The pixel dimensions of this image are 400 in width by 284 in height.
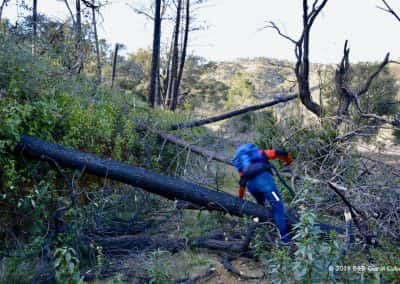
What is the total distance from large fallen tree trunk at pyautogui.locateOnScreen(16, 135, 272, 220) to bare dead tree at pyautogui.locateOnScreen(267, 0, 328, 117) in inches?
190

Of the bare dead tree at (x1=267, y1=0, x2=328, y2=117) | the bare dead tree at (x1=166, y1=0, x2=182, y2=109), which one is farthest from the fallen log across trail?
the bare dead tree at (x1=166, y1=0, x2=182, y2=109)

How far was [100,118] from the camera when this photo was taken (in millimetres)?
6148

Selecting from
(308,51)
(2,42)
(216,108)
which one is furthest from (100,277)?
(216,108)

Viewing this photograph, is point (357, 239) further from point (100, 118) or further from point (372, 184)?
point (100, 118)

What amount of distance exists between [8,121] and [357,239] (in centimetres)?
378

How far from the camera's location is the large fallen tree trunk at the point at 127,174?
456 cm

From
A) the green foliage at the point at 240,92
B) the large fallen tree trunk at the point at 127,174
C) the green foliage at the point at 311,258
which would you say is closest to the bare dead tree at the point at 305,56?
the large fallen tree trunk at the point at 127,174

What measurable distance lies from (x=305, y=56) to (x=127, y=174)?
19.7ft

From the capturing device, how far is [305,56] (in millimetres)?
9172

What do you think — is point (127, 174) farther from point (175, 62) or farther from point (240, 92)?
point (240, 92)

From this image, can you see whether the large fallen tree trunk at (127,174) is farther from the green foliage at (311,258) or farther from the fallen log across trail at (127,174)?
the green foliage at (311,258)

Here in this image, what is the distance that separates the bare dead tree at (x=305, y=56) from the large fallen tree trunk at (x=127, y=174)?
4.84 meters

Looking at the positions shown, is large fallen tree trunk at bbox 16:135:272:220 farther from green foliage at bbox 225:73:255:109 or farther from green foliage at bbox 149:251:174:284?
green foliage at bbox 225:73:255:109

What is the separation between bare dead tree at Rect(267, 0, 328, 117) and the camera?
876cm
